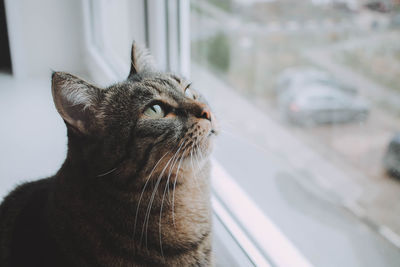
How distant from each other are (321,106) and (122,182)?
50cm

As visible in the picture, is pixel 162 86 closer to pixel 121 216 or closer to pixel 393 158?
pixel 121 216

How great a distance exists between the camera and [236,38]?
1.17 meters

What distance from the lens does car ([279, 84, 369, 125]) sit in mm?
801

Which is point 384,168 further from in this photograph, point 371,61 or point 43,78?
point 43,78

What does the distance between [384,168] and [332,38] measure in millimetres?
307

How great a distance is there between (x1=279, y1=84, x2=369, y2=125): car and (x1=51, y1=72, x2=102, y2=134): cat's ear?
50 cm

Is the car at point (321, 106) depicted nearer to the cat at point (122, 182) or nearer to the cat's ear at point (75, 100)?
the cat at point (122, 182)

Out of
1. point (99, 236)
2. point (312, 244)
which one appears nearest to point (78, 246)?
point (99, 236)

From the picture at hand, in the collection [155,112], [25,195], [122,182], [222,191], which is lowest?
[222,191]

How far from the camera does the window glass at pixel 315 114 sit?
28.7 inches

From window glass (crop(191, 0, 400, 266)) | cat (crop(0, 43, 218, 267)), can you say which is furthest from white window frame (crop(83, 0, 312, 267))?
cat (crop(0, 43, 218, 267))

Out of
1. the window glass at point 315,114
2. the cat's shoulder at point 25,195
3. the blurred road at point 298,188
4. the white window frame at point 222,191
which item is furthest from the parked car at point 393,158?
the cat's shoulder at point 25,195

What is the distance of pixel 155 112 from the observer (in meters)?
0.72

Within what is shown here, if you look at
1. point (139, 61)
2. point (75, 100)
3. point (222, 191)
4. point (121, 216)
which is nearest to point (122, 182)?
point (121, 216)
